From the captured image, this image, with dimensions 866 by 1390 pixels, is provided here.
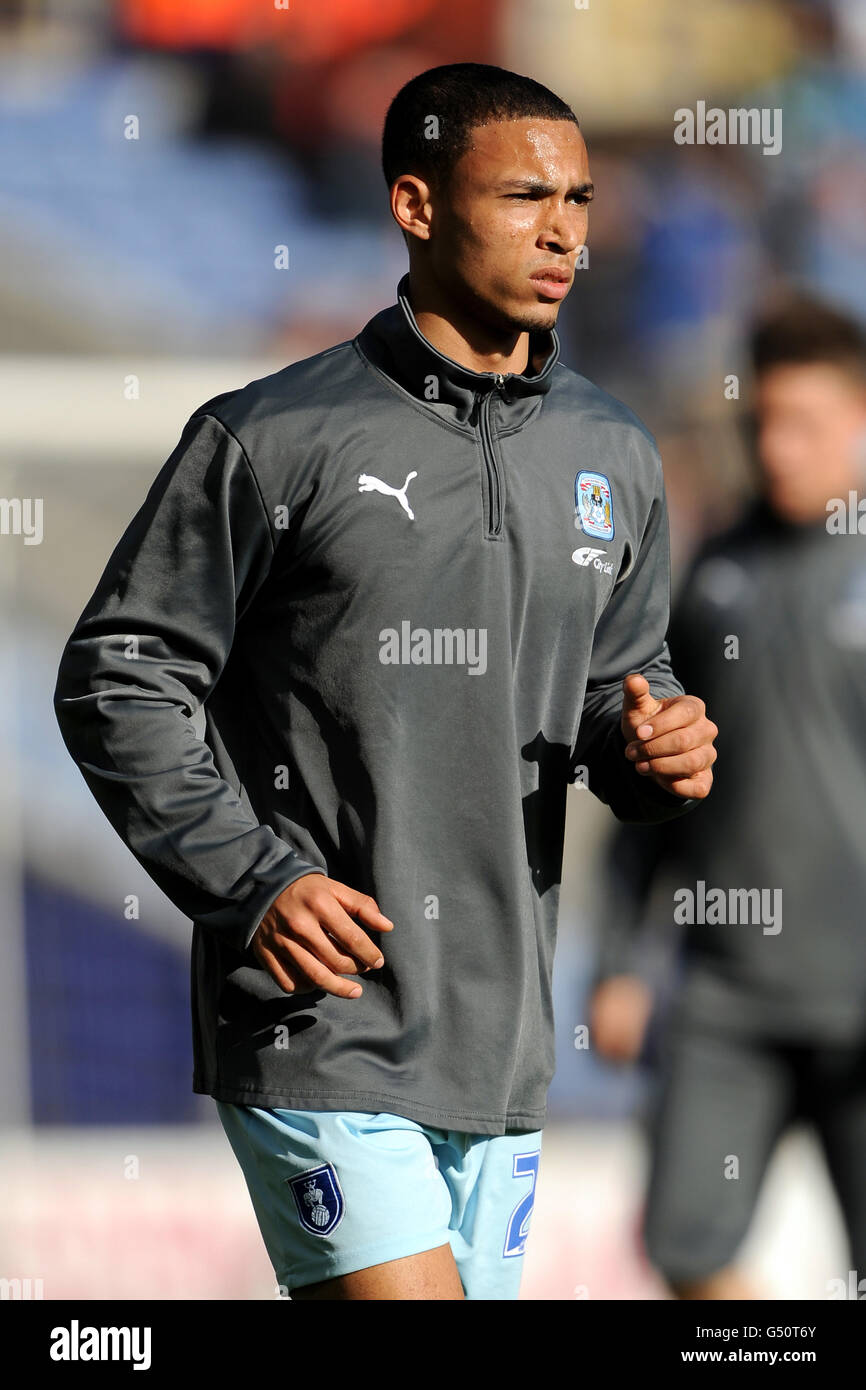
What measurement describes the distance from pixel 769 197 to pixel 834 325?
306 mm

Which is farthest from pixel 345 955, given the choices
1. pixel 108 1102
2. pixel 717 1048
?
pixel 108 1102

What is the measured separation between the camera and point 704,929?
12.4 ft

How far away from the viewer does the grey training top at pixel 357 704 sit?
214cm

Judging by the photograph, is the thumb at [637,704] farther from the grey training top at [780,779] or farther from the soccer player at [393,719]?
the grey training top at [780,779]

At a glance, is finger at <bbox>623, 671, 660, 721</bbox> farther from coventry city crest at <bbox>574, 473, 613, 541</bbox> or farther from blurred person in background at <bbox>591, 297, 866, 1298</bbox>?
blurred person in background at <bbox>591, 297, 866, 1298</bbox>

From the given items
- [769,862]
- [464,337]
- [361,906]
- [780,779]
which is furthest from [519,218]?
[769,862]

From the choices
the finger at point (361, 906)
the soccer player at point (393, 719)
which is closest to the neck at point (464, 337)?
the soccer player at point (393, 719)

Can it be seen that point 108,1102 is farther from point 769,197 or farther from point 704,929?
point 769,197

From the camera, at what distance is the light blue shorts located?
212cm

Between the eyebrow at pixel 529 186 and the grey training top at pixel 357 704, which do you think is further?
the eyebrow at pixel 529 186

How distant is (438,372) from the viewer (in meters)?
2.26

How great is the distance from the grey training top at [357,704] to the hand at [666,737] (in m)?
0.13

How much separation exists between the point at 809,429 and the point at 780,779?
745mm

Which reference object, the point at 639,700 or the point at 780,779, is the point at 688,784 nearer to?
the point at 639,700
